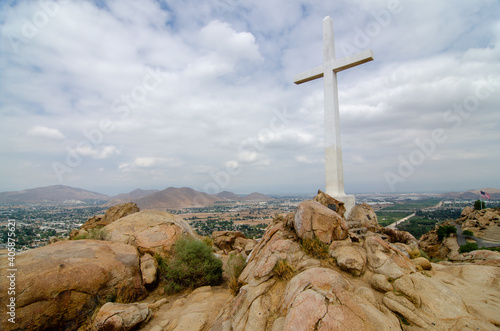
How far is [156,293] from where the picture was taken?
8.84 m

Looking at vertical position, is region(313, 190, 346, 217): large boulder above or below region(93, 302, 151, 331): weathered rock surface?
above

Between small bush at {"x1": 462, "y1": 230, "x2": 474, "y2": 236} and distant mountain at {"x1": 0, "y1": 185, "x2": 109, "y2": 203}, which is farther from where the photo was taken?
distant mountain at {"x1": 0, "y1": 185, "x2": 109, "y2": 203}

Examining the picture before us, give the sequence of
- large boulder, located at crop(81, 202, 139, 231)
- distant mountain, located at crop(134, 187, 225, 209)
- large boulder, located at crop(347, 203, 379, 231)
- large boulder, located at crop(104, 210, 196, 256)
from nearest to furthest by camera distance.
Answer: large boulder, located at crop(104, 210, 196, 256), large boulder, located at crop(347, 203, 379, 231), large boulder, located at crop(81, 202, 139, 231), distant mountain, located at crop(134, 187, 225, 209)

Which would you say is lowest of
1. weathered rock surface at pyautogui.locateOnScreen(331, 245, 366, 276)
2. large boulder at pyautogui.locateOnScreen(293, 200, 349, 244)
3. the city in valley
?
the city in valley

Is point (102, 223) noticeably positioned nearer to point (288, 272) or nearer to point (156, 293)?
point (156, 293)

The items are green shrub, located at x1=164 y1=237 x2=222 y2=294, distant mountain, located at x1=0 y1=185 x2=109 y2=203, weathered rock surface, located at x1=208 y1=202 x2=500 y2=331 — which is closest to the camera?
weathered rock surface, located at x1=208 y1=202 x2=500 y2=331

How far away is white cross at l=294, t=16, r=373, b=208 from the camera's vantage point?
46.4ft

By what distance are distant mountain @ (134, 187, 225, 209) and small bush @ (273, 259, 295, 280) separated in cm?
7646

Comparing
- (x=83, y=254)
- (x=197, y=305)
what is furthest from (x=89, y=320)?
(x=197, y=305)

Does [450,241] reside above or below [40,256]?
below

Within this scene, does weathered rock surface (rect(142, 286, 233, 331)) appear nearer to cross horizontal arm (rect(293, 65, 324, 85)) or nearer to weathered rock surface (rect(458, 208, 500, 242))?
cross horizontal arm (rect(293, 65, 324, 85))

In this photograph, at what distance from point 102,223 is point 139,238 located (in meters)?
5.07

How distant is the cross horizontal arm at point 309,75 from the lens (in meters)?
Result: 15.5

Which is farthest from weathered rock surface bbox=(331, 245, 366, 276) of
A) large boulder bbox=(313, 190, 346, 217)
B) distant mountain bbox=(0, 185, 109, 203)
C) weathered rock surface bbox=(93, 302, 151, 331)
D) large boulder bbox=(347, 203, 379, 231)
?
distant mountain bbox=(0, 185, 109, 203)
